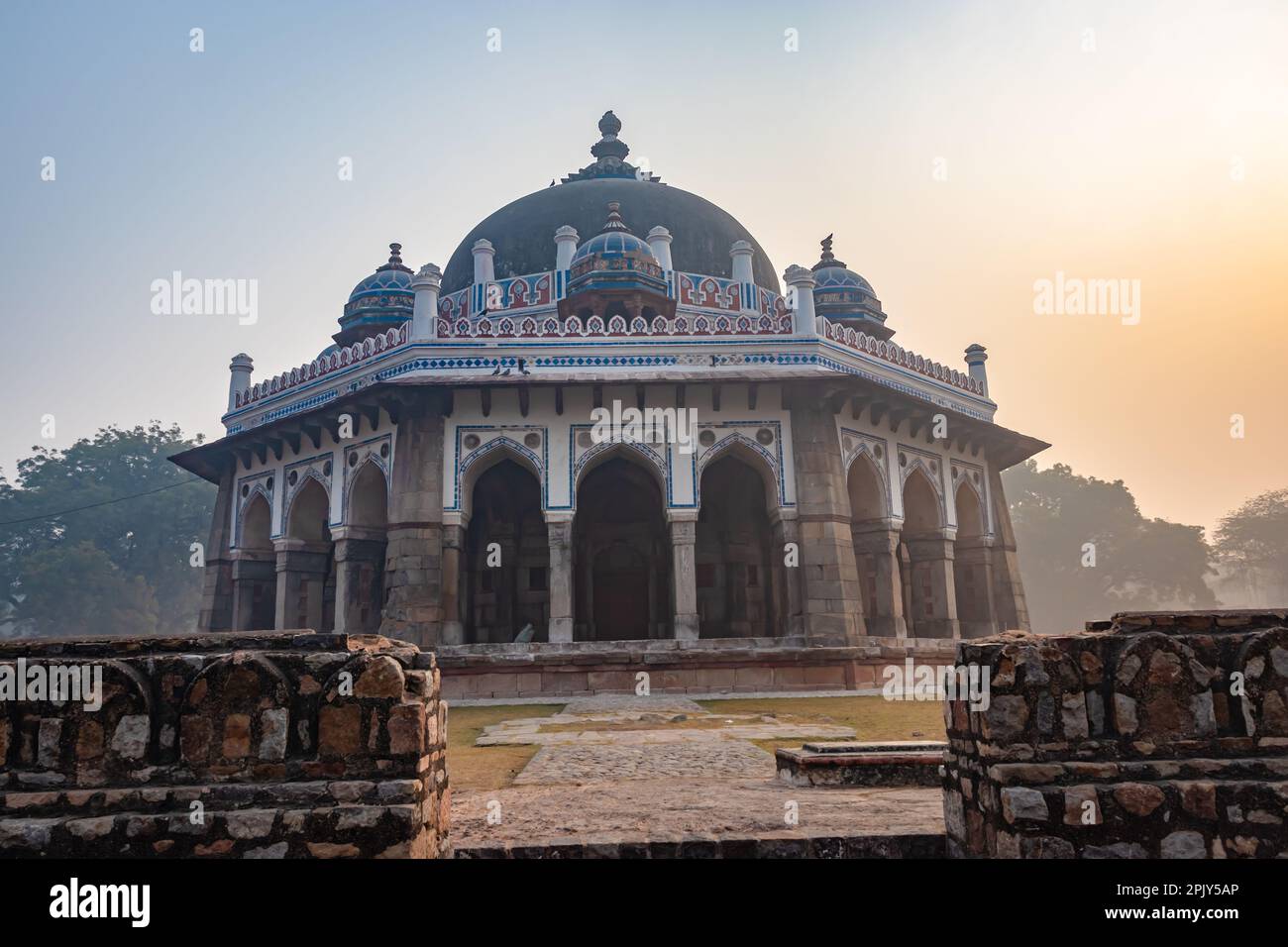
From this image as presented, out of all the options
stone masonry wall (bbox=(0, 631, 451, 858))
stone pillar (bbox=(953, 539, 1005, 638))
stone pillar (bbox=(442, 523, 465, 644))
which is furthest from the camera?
stone pillar (bbox=(953, 539, 1005, 638))

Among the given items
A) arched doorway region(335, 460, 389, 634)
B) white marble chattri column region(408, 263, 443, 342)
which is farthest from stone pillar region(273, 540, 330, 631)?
white marble chattri column region(408, 263, 443, 342)

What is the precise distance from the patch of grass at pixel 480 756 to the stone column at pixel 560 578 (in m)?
3.78

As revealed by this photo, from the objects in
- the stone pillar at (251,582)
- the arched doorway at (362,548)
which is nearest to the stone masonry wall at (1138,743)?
the arched doorway at (362,548)

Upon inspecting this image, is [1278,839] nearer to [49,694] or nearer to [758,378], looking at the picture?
[49,694]

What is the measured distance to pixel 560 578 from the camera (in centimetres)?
1524

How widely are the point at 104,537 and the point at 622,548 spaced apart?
32.7 metres

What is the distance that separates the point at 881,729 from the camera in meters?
8.17

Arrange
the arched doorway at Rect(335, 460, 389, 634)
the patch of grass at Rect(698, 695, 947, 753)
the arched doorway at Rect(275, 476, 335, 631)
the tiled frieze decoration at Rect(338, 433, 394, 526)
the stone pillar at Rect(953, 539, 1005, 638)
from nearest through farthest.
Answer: the patch of grass at Rect(698, 695, 947, 753) < the tiled frieze decoration at Rect(338, 433, 394, 526) < the arched doorway at Rect(335, 460, 389, 634) < the arched doorway at Rect(275, 476, 335, 631) < the stone pillar at Rect(953, 539, 1005, 638)

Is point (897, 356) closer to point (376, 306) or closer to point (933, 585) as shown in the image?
point (933, 585)

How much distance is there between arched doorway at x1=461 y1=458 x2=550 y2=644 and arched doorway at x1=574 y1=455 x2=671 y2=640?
0.89 metres

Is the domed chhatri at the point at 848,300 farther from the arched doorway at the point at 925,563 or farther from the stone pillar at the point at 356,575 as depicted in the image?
the stone pillar at the point at 356,575

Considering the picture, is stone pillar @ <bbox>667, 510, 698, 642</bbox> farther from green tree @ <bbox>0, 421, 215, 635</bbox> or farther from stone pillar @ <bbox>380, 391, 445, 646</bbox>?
green tree @ <bbox>0, 421, 215, 635</bbox>

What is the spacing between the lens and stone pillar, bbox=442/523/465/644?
14.9m

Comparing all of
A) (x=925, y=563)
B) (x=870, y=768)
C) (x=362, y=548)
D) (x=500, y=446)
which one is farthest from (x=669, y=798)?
(x=925, y=563)
